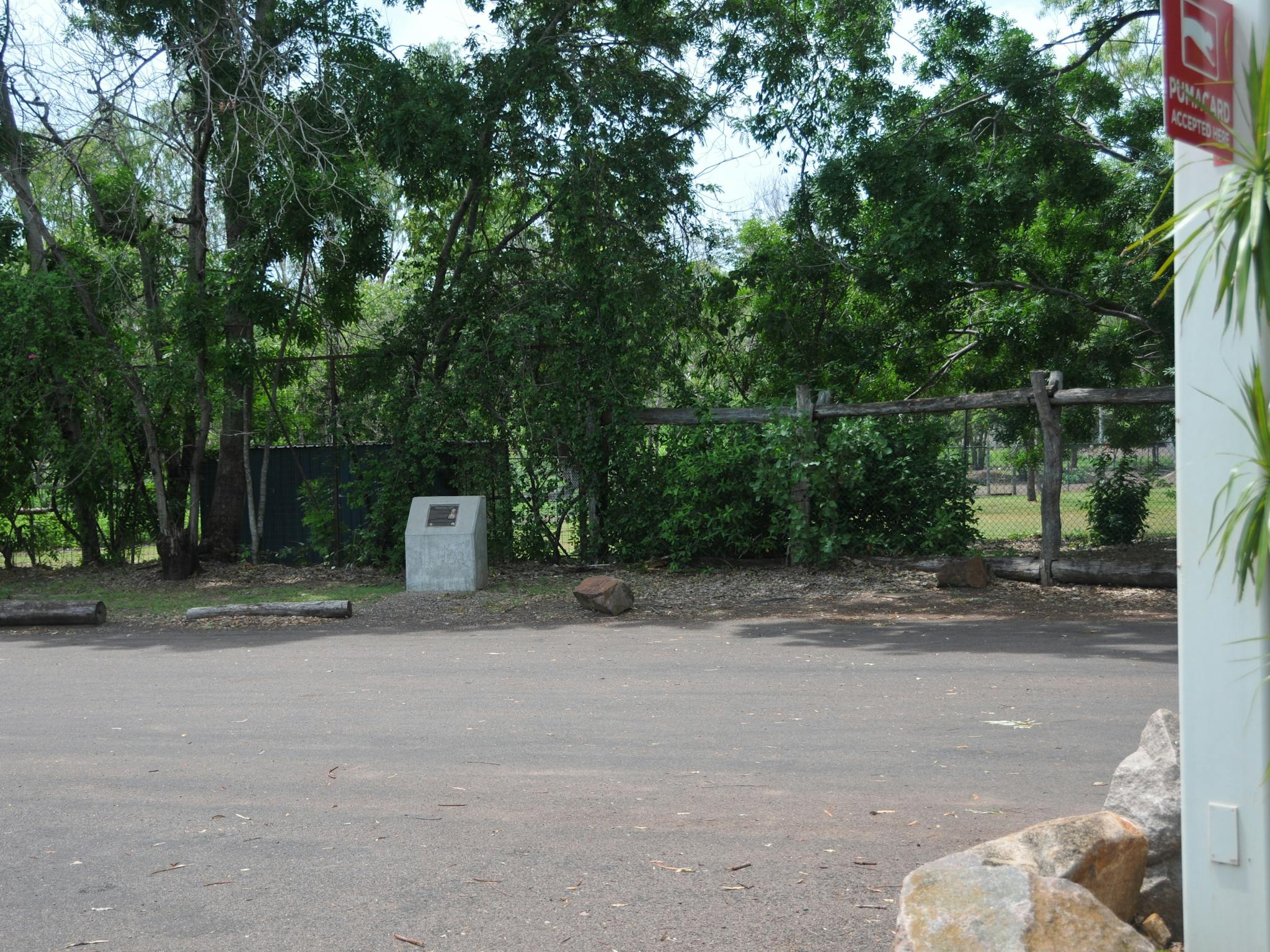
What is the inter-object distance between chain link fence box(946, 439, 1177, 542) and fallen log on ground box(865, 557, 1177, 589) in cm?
148

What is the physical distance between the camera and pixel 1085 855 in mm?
3547

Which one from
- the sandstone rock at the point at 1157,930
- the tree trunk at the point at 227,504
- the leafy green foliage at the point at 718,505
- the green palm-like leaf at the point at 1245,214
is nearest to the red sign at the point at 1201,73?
the green palm-like leaf at the point at 1245,214

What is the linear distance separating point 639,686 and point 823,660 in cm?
168

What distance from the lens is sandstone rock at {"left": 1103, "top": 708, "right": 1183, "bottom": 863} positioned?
12.7 feet

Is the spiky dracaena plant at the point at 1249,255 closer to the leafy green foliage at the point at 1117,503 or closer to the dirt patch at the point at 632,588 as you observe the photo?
the dirt patch at the point at 632,588

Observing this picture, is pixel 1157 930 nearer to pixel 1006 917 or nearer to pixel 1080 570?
pixel 1006 917

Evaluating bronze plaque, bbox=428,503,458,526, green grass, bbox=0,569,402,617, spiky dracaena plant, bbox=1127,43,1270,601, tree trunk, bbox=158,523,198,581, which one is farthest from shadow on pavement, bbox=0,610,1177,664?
spiky dracaena plant, bbox=1127,43,1270,601

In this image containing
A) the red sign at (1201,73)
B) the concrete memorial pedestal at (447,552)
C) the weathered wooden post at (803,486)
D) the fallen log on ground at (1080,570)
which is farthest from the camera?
the weathered wooden post at (803,486)

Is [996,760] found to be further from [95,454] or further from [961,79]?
[95,454]

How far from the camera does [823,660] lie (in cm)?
890

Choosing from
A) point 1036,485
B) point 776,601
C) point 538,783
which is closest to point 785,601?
point 776,601

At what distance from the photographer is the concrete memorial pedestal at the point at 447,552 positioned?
13.4 m

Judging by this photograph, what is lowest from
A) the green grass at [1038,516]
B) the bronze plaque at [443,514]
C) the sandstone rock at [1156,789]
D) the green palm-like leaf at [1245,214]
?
the sandstone rock at [1156,789]

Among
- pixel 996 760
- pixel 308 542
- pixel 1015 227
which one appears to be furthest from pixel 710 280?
pixel 996 760
